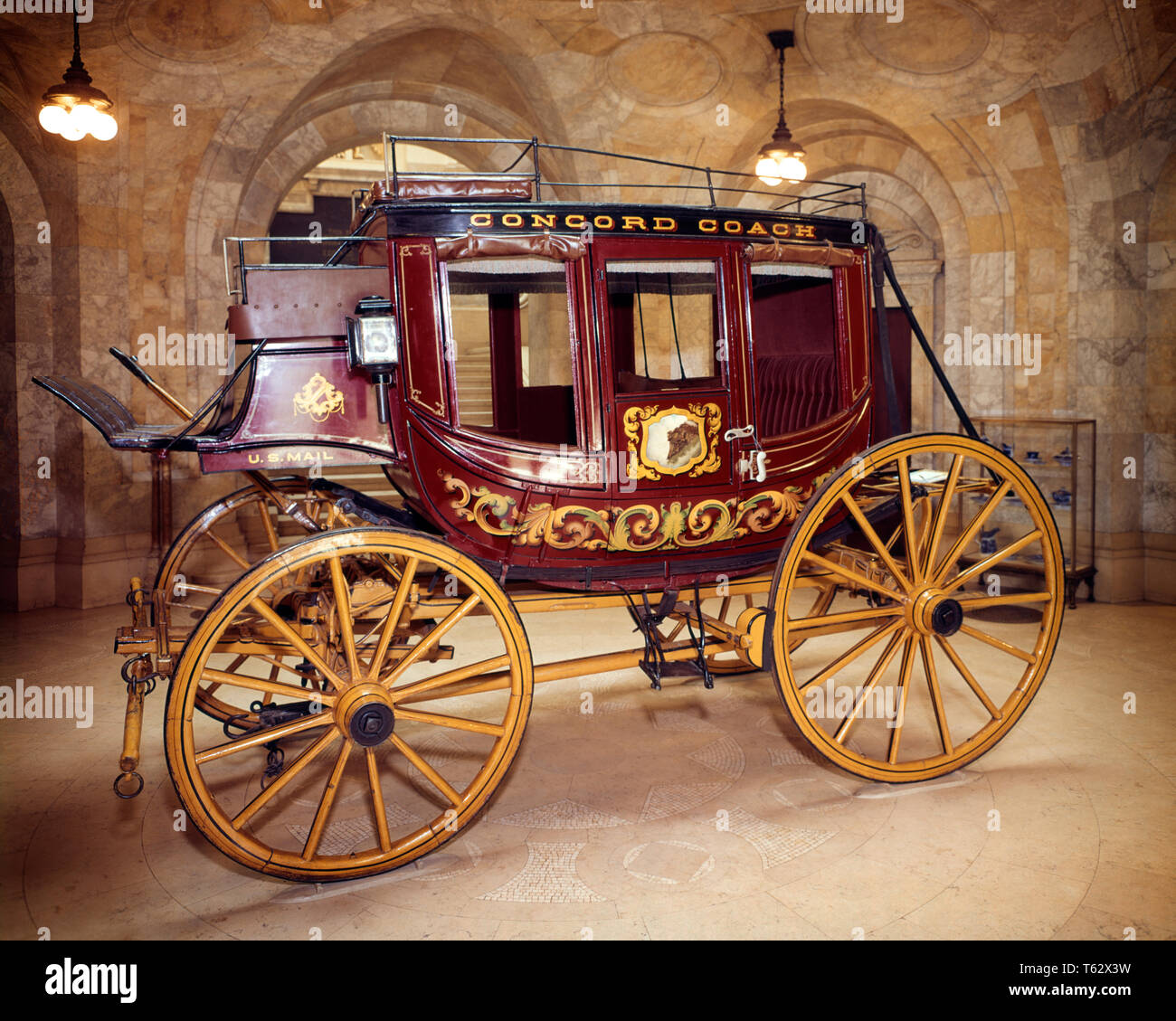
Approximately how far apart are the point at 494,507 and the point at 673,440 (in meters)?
0.67

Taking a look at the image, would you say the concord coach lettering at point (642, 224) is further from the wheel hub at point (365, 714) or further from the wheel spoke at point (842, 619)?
the wheel hub at point (365, 714)

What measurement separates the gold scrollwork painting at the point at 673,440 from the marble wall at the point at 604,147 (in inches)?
182

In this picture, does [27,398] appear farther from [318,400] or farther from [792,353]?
[792,353]

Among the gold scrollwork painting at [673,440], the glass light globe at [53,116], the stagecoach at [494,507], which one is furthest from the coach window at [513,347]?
the glass light globe at [53,116]

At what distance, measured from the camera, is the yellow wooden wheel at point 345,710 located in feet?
8.13

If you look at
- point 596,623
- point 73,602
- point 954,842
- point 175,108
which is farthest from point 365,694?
point 175,108

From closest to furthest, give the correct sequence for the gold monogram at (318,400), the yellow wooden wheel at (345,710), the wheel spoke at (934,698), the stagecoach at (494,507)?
the yellow wooden wheel at (345,710) < the stagecoach at (494,507) < the gold monogram at (318,400) < the wheel spoke at (934,698)

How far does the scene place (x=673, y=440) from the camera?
3.13 meters

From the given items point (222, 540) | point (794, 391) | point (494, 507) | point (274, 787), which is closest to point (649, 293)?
point (794, 391)

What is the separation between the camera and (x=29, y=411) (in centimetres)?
636

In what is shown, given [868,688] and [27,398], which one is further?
[27,398]

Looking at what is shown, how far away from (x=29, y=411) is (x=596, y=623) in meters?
4.26

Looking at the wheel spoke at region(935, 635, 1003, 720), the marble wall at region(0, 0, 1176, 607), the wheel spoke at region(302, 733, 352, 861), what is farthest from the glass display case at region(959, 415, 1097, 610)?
the wheel spoke at region(302, 733, 352, 861)

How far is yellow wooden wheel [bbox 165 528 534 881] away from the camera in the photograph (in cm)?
248
